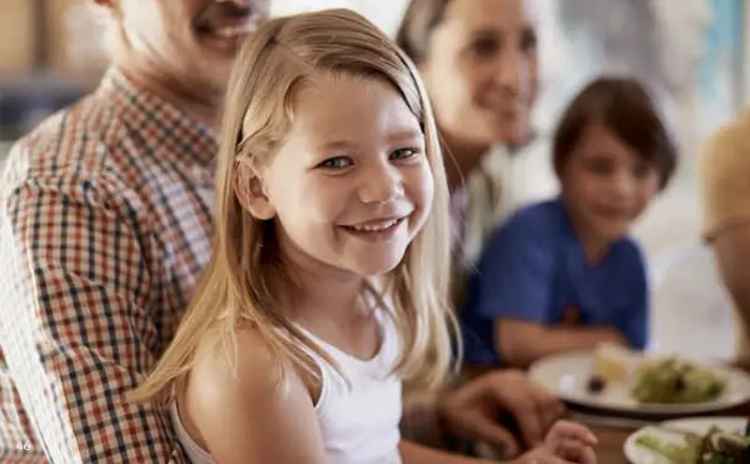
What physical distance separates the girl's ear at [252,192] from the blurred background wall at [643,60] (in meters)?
1.84

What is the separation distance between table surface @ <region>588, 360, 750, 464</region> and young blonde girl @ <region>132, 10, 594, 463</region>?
0.09 m

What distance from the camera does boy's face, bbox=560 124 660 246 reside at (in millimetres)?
1876

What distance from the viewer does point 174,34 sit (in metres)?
1.37

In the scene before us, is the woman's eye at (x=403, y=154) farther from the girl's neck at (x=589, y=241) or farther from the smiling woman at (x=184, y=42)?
the girl's neck at (x=589, y=241)


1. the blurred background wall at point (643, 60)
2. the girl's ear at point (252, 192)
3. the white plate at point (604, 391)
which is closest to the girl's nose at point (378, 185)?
the girl's ear at point (252, 192)

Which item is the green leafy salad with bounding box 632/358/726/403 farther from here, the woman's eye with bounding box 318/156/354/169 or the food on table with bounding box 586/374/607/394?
the woman's eye with bounding box 318/156/354/169

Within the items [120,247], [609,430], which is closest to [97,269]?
[120,247]

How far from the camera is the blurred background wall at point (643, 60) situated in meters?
3.05

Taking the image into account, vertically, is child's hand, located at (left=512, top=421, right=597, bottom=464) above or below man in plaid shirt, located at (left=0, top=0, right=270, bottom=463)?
below

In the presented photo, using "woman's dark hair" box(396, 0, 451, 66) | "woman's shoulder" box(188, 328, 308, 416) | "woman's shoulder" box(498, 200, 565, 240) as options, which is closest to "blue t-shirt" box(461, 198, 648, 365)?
"woman's shoulder" box(498, 200, 565, 240)

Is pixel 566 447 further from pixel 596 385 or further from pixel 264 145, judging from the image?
pixel 264 145

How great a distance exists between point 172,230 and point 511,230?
78cm

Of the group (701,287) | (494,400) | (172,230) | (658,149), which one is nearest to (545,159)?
(701,287)

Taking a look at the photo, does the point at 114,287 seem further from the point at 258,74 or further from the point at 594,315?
the point at 594,315
